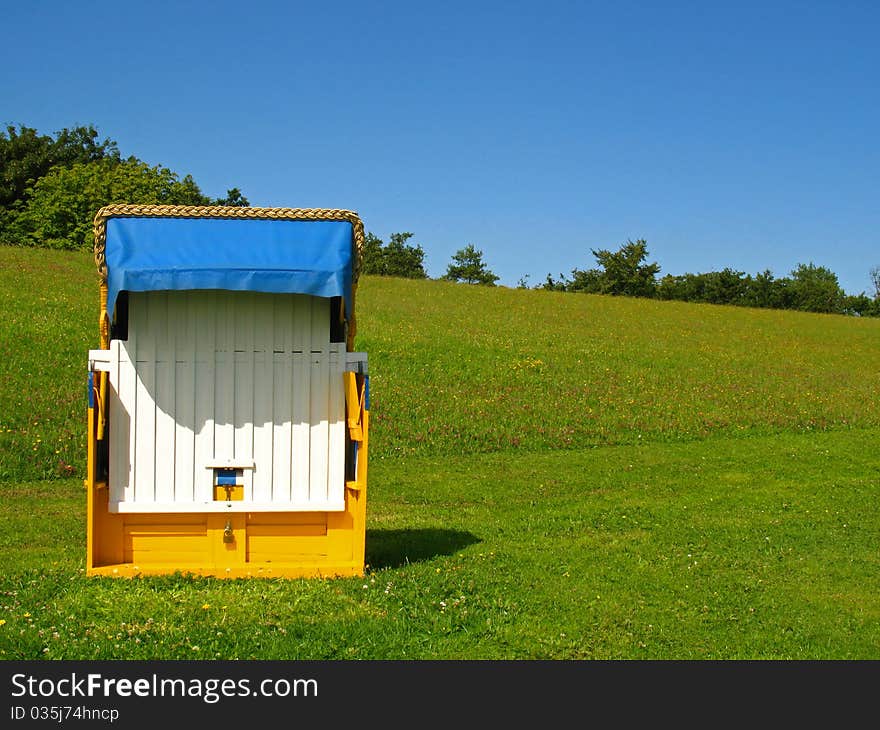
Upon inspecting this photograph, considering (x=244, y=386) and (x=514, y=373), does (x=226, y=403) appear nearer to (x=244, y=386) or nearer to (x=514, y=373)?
(x=244, y=386)

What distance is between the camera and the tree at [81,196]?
209 feet

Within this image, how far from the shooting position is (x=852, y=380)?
31.8m

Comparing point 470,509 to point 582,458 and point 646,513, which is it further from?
point 582,458

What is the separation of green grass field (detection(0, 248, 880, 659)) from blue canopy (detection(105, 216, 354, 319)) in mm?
2591


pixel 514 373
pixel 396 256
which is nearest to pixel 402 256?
pixel 396 256

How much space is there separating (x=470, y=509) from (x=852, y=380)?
23.5 metres

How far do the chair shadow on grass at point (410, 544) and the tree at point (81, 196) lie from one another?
55.4 meters

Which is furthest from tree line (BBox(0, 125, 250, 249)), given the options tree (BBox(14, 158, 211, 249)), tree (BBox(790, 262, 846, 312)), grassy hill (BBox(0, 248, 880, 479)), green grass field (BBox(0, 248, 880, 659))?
tree (BBox(790, 262, 846, 312))

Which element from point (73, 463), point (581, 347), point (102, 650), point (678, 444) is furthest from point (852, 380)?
point (102, 650)

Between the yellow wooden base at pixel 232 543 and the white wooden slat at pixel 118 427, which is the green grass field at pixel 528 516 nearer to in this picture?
the yellow wooden base at pixel 232 543

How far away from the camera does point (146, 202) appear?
66188 millimetres

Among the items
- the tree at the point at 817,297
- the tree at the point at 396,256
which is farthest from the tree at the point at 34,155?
the tree at the point at 817,297

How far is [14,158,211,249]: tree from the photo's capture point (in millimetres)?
63719

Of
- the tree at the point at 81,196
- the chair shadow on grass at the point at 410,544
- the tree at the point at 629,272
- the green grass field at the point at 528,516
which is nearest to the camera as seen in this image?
the green grass field at the point at 528,516
